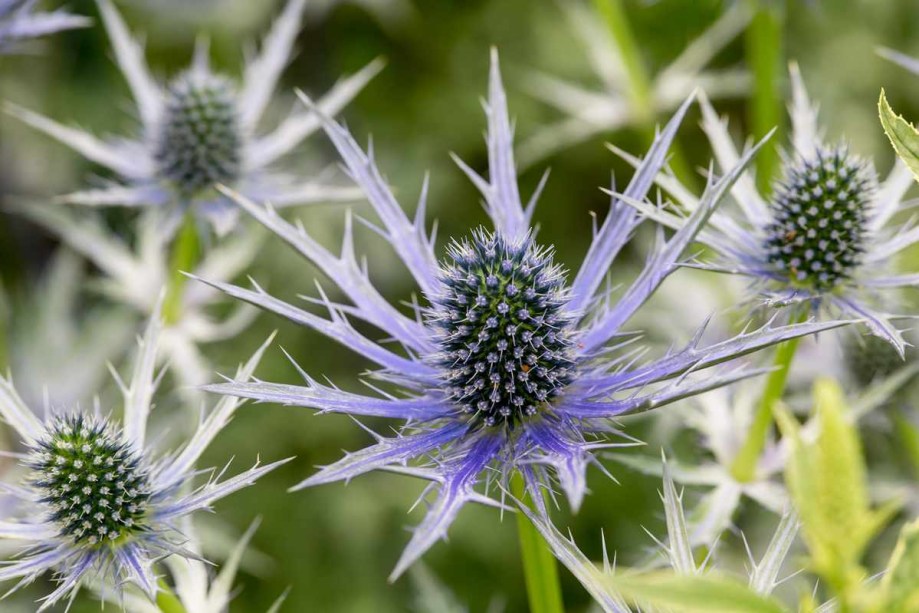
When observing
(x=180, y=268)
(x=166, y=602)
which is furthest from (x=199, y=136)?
(x=166, y=602)

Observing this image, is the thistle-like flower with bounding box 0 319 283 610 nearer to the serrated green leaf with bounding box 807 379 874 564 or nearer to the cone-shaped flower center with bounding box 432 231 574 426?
the cone-shaped flower center with bounding box 432 231 574 426

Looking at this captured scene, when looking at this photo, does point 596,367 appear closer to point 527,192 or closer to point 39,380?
point 39,380

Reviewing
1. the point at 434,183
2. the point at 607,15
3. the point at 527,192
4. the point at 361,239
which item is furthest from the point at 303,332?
the point at 607,15

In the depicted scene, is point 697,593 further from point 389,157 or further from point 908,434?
point 389,157

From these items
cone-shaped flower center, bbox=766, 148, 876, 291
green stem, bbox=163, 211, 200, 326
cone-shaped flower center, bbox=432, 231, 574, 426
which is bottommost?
cone-shaped flower center, bbox=432, 231, 574, 426

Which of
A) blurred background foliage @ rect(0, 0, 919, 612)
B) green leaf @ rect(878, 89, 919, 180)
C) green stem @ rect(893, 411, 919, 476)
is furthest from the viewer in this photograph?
blurred background foliage @ rect(0, 0, 919, 612)

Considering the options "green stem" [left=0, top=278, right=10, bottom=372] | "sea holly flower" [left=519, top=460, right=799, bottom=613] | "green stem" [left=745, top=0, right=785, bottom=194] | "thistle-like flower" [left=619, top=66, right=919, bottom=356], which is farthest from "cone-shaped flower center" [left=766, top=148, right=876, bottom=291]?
"green stem" [left=0, top=278, right=10, bottom=372]

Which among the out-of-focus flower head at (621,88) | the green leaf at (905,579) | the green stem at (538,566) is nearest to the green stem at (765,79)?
the out-of-focus flower head at (621,88)
